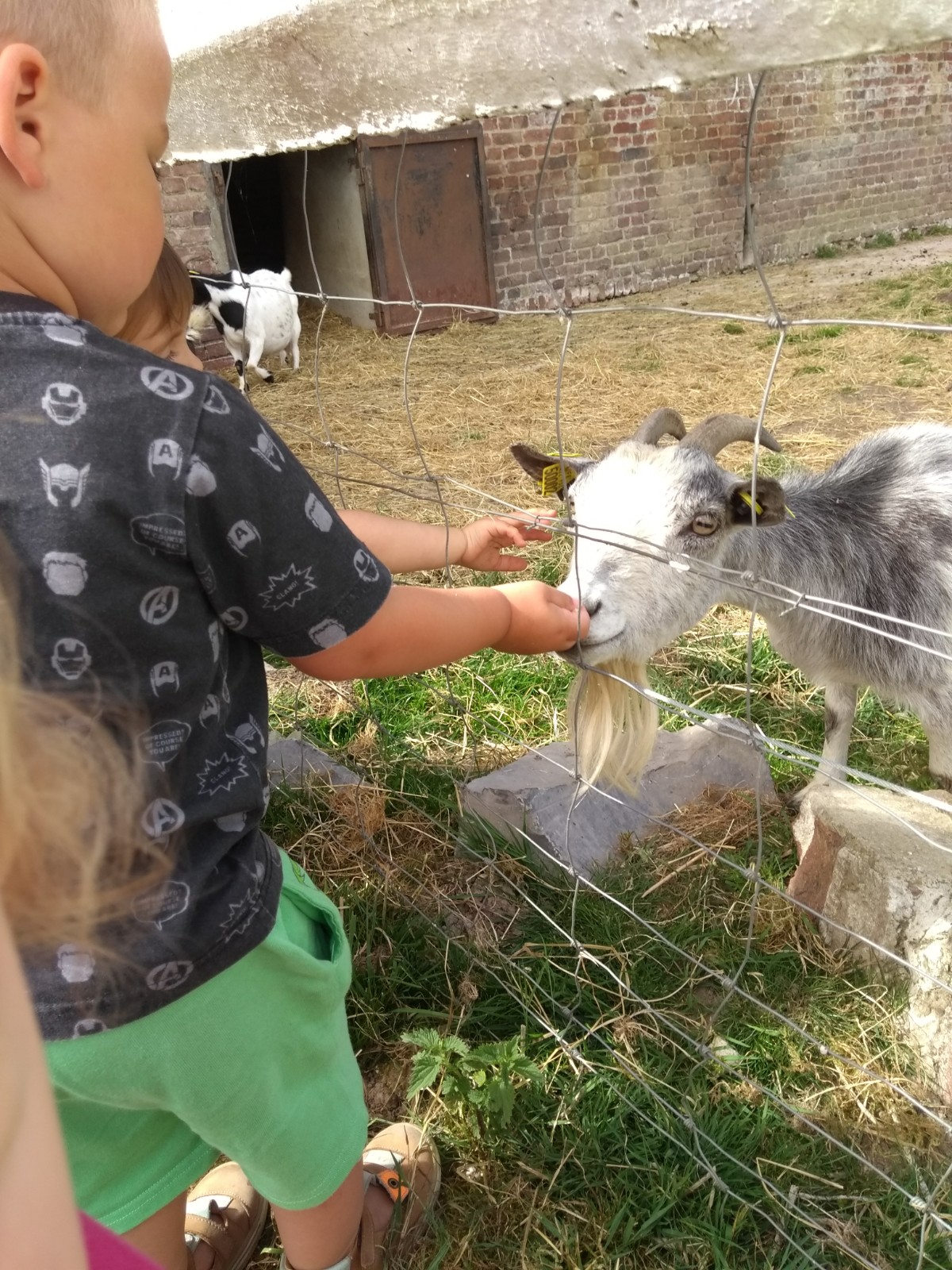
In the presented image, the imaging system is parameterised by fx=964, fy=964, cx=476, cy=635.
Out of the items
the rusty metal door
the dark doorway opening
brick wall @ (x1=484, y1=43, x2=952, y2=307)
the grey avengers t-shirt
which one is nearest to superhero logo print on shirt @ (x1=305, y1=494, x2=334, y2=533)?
the grey avengers t-shirt

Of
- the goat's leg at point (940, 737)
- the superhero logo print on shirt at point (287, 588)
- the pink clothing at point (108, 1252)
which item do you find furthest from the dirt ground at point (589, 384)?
the pink clothing at point (108, 1252)

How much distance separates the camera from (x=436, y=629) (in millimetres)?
1097

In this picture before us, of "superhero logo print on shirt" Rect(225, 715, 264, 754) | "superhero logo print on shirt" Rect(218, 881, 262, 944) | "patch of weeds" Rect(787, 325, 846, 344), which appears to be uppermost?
"patch of weeds" Rect(787, 325, 846, 344)

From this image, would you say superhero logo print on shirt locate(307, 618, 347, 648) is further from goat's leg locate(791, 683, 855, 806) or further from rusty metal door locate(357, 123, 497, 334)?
rusty metal door locate(357, 123, 497, 334)

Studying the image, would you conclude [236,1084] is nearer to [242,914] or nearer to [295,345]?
[242,914]

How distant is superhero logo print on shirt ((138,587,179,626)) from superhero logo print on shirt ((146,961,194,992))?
37 cm

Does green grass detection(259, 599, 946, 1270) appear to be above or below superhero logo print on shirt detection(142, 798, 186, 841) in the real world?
below

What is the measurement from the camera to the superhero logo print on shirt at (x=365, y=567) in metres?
1.00

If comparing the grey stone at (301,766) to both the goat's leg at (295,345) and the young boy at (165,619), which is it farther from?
the goat's leg at (295,345)

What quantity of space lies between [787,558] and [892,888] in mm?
→ 959

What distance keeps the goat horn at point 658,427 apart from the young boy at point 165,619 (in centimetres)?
129

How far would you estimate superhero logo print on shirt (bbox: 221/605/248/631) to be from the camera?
98cm

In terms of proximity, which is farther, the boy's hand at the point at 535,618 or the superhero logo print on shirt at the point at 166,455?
the boy's hand at the point at 535,618

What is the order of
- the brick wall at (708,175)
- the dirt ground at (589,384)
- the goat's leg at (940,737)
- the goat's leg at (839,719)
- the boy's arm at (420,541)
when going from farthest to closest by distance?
the brick wall at (708,175)
the dirt ground at (589,384)
the goat's leg at (839,719)
the goat's leg at (940,737)
the boy's arm at (420,541)
